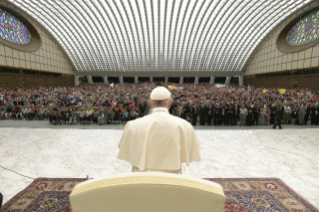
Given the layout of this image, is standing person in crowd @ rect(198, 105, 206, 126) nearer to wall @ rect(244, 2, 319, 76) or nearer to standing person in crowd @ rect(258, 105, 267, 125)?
standing person in crowd @ rect(258, 105, 267, 125)

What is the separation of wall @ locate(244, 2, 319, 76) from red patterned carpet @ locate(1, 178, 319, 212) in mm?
30302

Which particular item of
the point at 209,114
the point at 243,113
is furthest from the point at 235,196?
the point at 243,113

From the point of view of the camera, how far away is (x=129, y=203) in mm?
1195

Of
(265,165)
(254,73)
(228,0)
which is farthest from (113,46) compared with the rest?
(265,165)

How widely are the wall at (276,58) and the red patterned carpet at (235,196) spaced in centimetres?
3030

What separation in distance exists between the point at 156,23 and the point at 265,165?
3726cm

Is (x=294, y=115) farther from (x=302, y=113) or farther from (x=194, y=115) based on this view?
(x=194, y=115)

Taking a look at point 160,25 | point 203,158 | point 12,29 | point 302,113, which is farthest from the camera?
point 160,25

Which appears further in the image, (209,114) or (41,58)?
(41,58)

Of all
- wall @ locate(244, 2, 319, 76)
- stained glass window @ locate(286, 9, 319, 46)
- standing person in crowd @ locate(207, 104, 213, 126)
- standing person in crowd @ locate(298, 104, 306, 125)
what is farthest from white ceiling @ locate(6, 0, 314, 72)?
standing person in crowd @ locate(207, 104, 213, 126)

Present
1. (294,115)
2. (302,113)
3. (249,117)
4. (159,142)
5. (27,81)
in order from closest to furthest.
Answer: (159,142) → (249,117) → (302,113) → (294,115) → (27,81)

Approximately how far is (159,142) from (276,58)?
138 ft

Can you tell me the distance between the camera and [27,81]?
32.6 m

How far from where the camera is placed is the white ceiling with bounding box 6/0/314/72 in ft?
105
